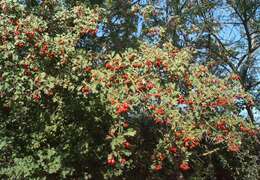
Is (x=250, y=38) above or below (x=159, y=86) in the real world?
above

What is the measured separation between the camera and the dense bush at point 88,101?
858cm

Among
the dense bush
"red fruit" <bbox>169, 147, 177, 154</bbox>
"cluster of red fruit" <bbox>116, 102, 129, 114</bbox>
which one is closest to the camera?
"cluster of red fruit" <bbox>116, 102, 129, 114</bbox>

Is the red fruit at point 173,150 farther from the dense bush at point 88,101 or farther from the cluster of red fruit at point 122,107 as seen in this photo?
the cluster of red fruit at point 122,107

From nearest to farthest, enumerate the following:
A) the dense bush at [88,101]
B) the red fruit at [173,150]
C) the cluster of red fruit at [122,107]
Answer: the cluster of red fruit at [122,107], the dense bush at [88,101], the red fruit at [173,150]

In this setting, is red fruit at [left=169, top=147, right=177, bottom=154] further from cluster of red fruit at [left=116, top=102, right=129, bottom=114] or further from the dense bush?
cluster of red fruit at [left=116, top=102, right=129, bottom=114]

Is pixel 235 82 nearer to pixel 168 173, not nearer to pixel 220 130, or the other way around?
pixel 220 130

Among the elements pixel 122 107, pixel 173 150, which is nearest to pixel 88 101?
pixel 122 107

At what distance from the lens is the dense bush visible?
858cm

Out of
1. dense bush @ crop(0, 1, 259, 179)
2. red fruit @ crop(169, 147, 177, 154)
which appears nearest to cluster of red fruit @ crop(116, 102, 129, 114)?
dense bush @ crop(0, 1, 259, 179)

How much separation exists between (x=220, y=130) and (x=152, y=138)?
215 centimetres

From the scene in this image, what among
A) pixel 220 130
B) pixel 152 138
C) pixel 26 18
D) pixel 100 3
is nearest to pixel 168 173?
pixel 152 138

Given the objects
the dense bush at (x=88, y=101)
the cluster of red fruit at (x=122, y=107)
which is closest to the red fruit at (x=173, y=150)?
the dense bush at (x=88, y=101)

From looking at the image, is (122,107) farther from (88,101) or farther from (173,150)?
(173,150)

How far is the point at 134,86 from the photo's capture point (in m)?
8.84
